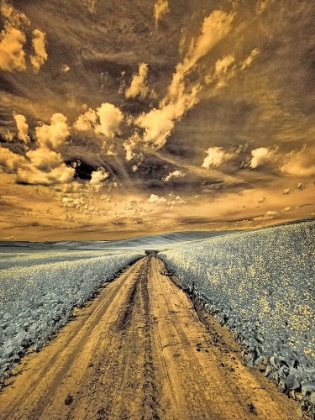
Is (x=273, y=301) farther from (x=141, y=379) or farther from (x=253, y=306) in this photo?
(x=141, y=379)

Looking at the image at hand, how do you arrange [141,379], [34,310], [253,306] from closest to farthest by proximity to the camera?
[141,379]
[253,306]
[34,310]

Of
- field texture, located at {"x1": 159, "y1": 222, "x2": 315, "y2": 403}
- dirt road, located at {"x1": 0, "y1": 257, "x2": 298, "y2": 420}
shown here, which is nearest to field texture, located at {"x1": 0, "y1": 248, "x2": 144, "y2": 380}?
dirt road, located at {"x1": 0, "y1": 257, "x2": 298, "y2": 420}

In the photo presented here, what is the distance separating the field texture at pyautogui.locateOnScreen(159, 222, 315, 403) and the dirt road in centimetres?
72

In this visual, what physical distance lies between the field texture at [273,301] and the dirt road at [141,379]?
72 cm

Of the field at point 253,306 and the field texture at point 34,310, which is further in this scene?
the field texture at point 34,310

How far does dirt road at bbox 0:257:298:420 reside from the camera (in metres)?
5.60

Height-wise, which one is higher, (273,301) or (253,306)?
(273,301)

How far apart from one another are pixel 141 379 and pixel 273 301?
7350 millimetres

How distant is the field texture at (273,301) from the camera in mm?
6910

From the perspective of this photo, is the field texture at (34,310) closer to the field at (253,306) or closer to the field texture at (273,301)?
the field at (253,306)

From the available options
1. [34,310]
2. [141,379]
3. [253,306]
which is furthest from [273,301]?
[34,310]

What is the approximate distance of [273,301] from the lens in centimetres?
1112

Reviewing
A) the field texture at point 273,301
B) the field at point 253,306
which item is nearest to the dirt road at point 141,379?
the field at point 253,306

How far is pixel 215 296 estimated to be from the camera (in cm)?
1475
